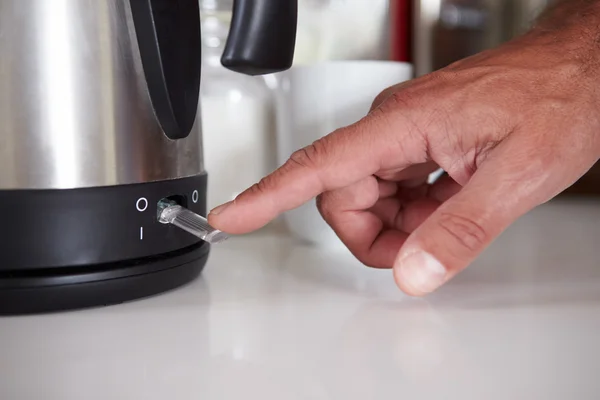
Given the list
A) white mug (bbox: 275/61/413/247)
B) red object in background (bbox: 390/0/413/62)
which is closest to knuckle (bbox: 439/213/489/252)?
white mug (bbox: 275/61/413/247)

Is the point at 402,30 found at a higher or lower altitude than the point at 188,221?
higher

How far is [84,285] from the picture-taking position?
1.36 feet

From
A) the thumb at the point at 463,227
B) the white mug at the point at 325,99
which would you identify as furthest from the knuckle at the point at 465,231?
the white mug at the point at 325,99

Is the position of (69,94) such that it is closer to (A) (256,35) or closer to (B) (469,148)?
(A) (256,35)

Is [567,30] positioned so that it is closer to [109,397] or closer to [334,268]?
[334,268]

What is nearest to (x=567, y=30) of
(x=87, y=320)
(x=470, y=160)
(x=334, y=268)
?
(x=470, y=160)

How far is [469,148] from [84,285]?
0.86 ft

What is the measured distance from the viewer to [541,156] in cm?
39

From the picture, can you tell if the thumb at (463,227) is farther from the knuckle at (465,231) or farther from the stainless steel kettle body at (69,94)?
the stainless steel kettle body at (69,94)

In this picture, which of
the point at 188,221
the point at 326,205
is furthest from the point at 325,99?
the point at 188,221

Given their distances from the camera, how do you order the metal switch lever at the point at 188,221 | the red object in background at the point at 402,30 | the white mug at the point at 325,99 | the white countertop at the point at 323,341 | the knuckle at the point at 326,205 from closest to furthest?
the white countertop at the point at 323,341 < the metal switch lever at the point at 188,221 < the knuckle at the point at 326,205 < the white mug at the point at 325,99 < the red object in background at the point at 402,30

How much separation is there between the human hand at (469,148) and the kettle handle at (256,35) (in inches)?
2.8

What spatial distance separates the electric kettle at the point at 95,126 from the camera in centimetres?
40

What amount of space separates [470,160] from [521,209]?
71 mm
